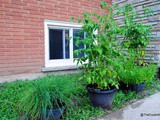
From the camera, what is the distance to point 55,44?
404cm

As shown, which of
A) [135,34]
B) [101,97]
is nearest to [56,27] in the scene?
[135,34]

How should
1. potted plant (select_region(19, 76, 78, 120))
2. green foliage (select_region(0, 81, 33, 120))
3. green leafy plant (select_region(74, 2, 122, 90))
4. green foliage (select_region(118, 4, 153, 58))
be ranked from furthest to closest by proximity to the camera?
green foliage (select_region(118, 4, 153, 58)) → green leafy plant (select_region(74, 2, 122, 90)) → green foliage (select_region(0, 81, 33, 120)) → potted plant (select_region(19, 76, 78, 120))

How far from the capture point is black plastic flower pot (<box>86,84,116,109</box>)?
7.15 feet

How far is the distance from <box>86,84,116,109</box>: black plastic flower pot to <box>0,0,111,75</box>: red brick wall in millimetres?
1974

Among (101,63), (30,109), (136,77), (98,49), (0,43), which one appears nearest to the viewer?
(30,109)

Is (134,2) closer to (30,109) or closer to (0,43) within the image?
(0,43)

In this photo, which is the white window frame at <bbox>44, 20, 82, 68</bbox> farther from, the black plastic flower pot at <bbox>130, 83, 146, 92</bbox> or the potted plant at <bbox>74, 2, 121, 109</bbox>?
the black plastic flower pot at <bbox>130, 83, 146, 92</bbox>

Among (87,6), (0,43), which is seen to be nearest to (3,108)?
(0,43)

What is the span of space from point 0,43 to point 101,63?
238 cm

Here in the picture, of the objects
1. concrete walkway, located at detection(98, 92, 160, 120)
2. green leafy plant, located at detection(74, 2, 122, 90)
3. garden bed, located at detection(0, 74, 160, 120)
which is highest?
green leafy plant, located at detection(74, 2, 122, 90)

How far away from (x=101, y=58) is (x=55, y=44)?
7.05ft

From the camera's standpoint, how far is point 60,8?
12.8ft

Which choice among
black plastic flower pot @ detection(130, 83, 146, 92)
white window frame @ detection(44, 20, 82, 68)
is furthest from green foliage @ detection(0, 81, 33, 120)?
black plastic flower pot @ detection(130, 83, 146, 92)

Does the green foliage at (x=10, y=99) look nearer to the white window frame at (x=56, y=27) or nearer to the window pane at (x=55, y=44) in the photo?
the white window frame at (x=56, y=27)
